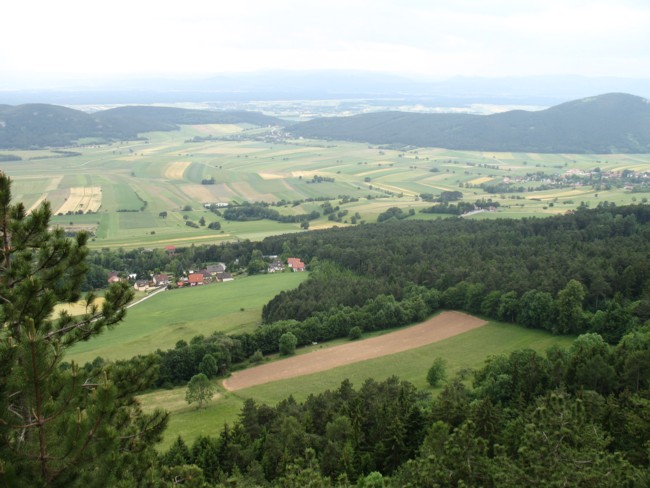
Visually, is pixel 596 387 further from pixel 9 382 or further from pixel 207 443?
pixel 9 382

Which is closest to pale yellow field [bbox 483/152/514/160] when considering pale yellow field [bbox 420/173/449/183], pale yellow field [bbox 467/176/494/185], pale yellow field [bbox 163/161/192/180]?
pale yellow field [bbox 420/173/449/183]

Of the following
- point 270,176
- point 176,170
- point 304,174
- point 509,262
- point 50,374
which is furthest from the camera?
point 304,174

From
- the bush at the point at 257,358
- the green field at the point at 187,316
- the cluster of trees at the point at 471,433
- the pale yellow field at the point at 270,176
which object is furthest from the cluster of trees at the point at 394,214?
the cluster of trees at the point at 471,433

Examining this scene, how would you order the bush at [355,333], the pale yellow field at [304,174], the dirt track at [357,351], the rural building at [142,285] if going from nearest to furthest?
the dirt track at [357,351], the bush at [355,333], the rural building at [142,285], the pale yellow field at [304,174]

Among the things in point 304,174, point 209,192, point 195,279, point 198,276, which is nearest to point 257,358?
point 195,279

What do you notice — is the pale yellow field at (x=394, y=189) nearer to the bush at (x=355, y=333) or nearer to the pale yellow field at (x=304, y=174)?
the pale yellow field at (x=304, y=174)

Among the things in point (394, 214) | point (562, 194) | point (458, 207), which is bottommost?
point (394, 214)

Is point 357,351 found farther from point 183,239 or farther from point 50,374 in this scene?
point 183,239
